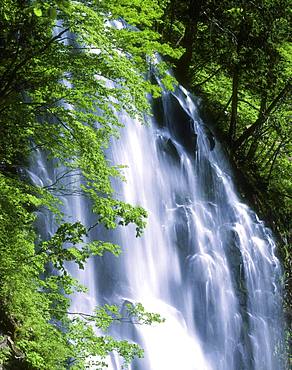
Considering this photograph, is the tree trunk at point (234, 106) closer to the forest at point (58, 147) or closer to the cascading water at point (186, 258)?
the cascading water at point (186, 258)

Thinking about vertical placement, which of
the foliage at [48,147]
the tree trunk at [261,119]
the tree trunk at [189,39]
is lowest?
the foliage at [48,147]

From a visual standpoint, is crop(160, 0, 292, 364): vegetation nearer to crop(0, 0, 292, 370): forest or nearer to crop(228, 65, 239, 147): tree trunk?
crop(228, 65, 239, 147): tree trunk

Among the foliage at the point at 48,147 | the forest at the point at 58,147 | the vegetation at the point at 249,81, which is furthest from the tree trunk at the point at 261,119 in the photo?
the foliage at the point at 48,147

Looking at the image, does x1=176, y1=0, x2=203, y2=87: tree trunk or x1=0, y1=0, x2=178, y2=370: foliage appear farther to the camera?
x1=176, y1=0, x2=203, y2=87: tree trunk

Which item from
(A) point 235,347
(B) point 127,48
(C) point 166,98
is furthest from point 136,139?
(B) point 127,48

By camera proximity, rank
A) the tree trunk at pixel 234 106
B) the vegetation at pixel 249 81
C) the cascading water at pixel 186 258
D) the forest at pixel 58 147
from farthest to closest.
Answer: the tree trunk at pixel 234 106
the vegetation at pixel 249 81
the cascading water at pixel 186 258
the forest at pixel 58 147

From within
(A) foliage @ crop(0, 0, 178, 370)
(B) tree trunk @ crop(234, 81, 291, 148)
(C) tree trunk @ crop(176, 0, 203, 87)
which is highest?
(C) tree trunk @ crop(176, 0, 203, 87)

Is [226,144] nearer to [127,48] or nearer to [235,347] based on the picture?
[235,347]

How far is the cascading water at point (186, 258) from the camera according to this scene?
27.8ft

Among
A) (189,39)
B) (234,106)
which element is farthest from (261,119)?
(189,39)

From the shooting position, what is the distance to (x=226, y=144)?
13.4 m

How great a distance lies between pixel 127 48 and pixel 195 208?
20.0ft

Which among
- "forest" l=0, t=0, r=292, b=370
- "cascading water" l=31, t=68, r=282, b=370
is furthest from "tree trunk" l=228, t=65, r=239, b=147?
"forest" l=0, t=0, r=292, b=370

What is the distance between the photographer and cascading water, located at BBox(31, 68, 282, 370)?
8.48 metres
